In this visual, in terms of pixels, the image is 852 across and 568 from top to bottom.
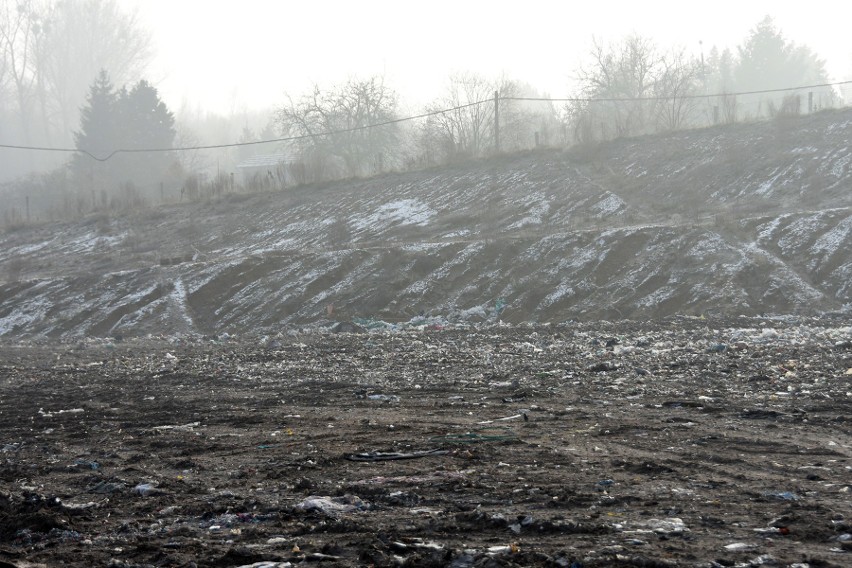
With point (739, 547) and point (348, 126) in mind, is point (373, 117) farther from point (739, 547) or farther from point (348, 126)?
point (739, 547)

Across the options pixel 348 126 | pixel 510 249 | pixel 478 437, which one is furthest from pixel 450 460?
pixel 348 126

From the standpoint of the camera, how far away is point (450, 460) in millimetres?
6828

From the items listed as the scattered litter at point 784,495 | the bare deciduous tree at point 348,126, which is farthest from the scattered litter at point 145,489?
the bare deciduous tree at point 348,126

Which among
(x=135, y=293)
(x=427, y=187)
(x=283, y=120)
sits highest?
(x=283, y=120)

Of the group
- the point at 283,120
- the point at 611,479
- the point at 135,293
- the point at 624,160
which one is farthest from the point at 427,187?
the point at 611,479

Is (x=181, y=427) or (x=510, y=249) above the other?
(x=510, y=249)

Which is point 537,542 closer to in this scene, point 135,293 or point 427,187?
point 135,293

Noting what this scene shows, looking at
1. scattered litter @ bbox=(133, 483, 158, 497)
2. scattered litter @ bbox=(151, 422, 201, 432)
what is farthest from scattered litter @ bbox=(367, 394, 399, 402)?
scattered litter @ bbox=(133, 483, 158, 497)

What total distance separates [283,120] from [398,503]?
150 ft

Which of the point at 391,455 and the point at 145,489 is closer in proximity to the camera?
the point at 145,489

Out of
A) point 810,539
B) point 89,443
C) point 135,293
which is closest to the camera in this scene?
point 810,539

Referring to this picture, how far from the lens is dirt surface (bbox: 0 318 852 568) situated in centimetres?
476

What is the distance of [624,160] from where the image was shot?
94.8ft

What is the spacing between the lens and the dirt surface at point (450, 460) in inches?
187
